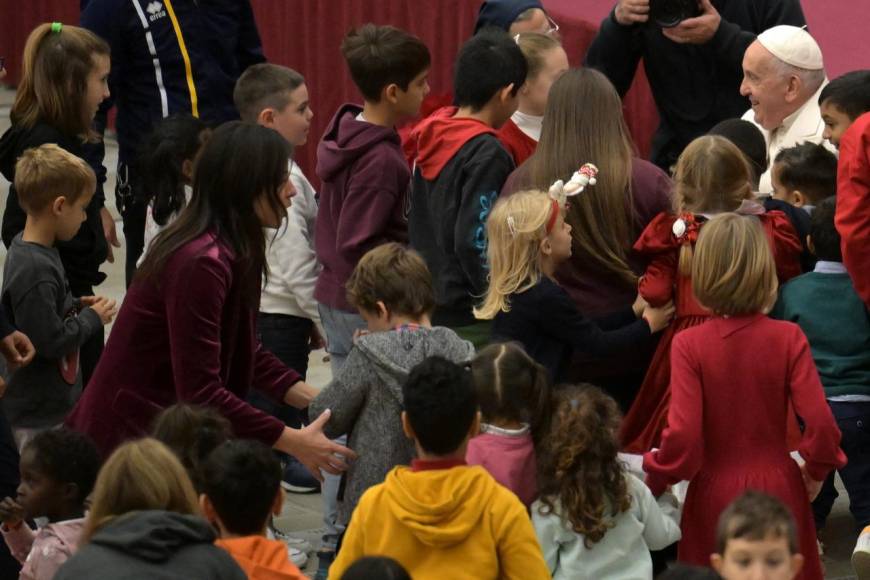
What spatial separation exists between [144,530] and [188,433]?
0.99 m

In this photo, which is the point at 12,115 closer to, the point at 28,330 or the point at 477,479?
the point at 28,330

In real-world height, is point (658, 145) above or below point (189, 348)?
below

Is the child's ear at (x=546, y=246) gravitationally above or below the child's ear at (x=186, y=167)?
above

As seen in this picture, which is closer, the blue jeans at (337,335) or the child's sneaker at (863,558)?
the child's sneaker at (863,558)

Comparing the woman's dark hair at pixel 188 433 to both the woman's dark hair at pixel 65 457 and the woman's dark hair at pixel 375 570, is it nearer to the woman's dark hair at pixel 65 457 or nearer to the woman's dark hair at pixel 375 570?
the woman's dark hair at pixel 65 457

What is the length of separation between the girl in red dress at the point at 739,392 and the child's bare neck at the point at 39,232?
227 centimetres

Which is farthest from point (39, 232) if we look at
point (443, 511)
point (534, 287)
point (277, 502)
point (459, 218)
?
point (443, 511)

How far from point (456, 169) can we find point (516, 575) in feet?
6.28

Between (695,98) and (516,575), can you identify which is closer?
(516,575)

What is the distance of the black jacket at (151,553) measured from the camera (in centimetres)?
340

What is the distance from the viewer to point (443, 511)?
4.19m

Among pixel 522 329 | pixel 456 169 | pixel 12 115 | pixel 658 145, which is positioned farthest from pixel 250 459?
pixel 658 145

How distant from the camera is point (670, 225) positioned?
217 inches

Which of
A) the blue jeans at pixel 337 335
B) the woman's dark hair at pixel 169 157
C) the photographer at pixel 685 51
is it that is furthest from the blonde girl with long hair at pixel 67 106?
the photographer at pixel 685 51
